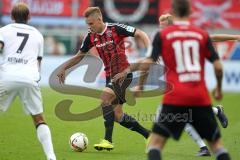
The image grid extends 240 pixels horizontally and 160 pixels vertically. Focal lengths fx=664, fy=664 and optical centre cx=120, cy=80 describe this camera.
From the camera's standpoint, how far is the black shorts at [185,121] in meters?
8.02

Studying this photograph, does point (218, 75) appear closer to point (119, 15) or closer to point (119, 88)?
point (119, 88)

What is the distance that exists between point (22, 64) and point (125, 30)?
2.87 metres

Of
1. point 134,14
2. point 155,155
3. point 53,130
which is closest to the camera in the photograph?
point 155,155

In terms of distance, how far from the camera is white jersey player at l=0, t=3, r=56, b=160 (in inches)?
383

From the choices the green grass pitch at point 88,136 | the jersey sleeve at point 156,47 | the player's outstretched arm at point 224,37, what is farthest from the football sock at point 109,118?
the jersey sleeve at point 156,47

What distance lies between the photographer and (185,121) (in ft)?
26.6

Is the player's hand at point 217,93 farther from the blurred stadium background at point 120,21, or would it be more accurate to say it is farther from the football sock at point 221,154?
the blurred stadium background at point 120,21

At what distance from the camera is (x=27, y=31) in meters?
9.83

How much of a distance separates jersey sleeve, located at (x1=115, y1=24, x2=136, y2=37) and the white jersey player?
2.52m

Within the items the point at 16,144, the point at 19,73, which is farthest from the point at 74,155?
the point at 19,73

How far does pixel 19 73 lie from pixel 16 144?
3.55 meters

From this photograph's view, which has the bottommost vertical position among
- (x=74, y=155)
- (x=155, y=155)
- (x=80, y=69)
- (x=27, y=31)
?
(x=80, y=69)

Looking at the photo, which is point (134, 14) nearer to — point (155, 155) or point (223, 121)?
point (223, 121)

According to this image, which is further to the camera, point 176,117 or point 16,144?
point 16,144
